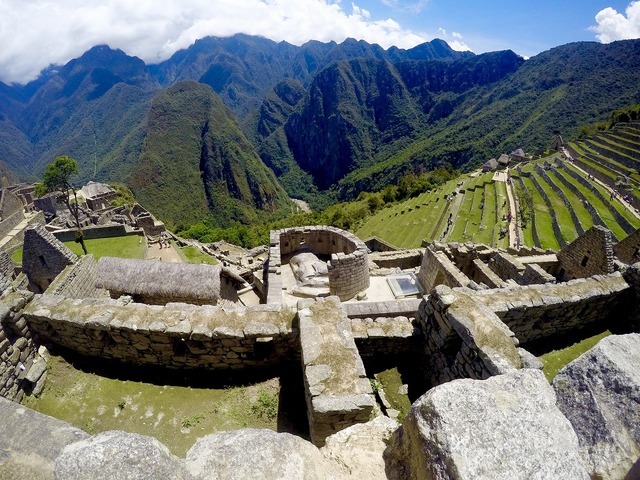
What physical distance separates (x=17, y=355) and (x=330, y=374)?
5875 millimetres

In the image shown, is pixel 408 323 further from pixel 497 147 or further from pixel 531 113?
pixel 531 113

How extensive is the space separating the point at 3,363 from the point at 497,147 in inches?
6157

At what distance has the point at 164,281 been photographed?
1065cm

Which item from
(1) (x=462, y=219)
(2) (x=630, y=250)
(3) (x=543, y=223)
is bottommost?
(1) (x=462, y=219)

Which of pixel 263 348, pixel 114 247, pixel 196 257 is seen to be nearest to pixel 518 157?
pixel 196 257

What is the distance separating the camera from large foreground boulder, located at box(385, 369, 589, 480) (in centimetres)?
220

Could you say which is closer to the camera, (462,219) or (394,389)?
(394,389)

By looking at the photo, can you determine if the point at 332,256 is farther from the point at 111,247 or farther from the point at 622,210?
the point at 622,210

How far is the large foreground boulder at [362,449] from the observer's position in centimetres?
332

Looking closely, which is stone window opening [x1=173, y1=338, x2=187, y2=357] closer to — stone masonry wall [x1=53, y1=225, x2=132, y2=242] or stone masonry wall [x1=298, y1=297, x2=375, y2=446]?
stone masonry wall [x1=298, y1=297, x2=375, y2=446]

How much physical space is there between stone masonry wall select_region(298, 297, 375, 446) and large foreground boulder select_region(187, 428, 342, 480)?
1503 millimetres

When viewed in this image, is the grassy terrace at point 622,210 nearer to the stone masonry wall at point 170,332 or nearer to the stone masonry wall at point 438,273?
the stone masonry wall at point 438,273

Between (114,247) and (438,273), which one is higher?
(438,273)

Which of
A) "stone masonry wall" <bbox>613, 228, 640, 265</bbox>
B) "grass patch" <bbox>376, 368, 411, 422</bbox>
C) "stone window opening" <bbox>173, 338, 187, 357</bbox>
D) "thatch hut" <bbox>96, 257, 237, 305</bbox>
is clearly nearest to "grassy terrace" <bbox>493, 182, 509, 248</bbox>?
"stone masonry wall" <bbox>613, 228, 640, 265</bbox>
